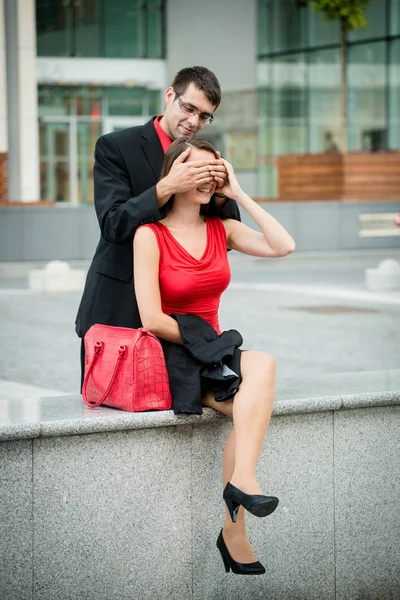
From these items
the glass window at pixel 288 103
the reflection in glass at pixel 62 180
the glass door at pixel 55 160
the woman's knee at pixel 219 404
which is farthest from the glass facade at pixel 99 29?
the woman's knee at pixel 219 404

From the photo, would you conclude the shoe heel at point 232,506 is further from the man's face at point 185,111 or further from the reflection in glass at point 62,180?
the reflection in glass at point 62,180

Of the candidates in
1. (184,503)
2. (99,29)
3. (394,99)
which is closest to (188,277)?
(184,503)

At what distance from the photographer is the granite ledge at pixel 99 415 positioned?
4.19 meters

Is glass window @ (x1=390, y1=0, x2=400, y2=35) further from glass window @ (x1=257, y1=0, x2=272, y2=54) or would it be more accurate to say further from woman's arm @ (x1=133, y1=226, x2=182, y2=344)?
woman's arm @ (x1=133, y1=226, x2=182, y2=344)

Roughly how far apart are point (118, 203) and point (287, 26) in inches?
1451

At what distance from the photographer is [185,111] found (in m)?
4.72

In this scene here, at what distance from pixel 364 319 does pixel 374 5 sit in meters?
26.0

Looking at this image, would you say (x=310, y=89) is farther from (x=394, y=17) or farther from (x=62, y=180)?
(x=62, y=180)

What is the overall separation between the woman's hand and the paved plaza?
13.5 feet

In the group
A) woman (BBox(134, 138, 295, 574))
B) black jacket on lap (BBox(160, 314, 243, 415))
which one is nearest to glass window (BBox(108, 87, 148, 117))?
woman (BBox(134, 138, 295, 574))

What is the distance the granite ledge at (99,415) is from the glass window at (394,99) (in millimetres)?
34097

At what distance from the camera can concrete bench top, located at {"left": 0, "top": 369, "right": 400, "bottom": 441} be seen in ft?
13.8

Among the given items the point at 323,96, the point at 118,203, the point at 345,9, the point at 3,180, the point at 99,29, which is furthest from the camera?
the point at 323,96

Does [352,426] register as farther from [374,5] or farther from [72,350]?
[374,5]
